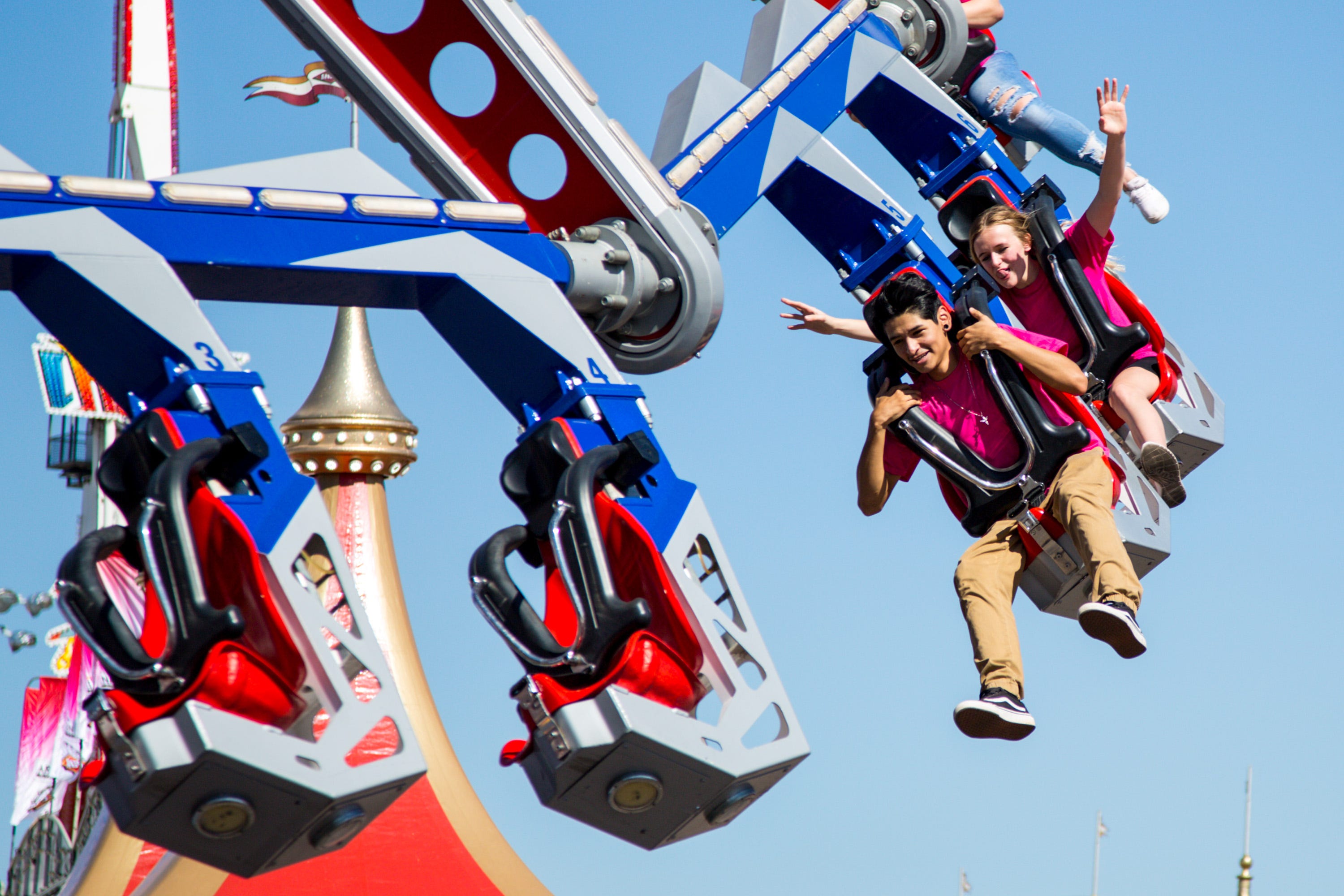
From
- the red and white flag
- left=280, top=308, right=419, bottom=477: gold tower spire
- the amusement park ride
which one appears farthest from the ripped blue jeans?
the red and white flag

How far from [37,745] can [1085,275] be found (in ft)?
37.1

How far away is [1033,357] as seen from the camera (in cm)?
680

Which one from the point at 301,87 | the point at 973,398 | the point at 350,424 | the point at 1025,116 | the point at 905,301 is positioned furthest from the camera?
the point at 301,87

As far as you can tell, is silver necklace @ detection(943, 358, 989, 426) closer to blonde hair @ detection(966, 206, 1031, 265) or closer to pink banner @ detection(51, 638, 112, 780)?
blonde hair @ detection(966, 206, 1031, 265)

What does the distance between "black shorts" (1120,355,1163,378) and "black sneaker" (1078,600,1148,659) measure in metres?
1.52

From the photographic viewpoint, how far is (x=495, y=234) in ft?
20.2

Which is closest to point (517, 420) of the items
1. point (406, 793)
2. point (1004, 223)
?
point (1004, 223)

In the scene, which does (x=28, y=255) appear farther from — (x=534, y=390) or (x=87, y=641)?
(x=534, y=390)

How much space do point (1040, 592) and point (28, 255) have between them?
12.5 ft

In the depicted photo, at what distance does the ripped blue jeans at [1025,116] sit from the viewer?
8.24m

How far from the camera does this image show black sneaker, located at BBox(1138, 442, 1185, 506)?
7.09 meters

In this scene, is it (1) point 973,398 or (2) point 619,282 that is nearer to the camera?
(2) point 619,282

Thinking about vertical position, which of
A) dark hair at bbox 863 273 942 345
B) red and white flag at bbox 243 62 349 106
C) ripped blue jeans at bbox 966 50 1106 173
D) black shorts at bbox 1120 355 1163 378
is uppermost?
red and white flag at bbox 243 62 349 106

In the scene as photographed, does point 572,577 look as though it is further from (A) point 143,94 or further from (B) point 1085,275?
(A) point 143,94
